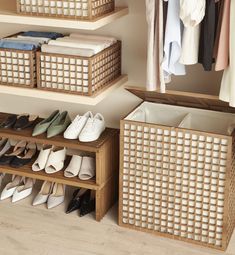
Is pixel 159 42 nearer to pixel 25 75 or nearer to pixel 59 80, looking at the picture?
pixel 59 80

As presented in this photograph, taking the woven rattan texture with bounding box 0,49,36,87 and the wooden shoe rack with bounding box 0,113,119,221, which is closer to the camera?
the woven rattan texture with bounding box 0,49,36,87

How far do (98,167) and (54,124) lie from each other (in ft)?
1.32

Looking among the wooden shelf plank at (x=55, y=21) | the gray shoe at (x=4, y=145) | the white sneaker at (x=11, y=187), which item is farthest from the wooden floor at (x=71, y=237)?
the wooden shelf plank at (x=55, y=21)

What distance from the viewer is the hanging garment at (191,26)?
89.4 inches

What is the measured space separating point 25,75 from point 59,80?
19 centimetres

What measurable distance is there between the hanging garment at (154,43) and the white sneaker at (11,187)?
1.10 meters

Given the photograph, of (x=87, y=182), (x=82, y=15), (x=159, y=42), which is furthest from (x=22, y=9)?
(x=87, y=182)

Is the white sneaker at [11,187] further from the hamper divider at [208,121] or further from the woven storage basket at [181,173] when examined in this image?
the hamper divider at [208,121]

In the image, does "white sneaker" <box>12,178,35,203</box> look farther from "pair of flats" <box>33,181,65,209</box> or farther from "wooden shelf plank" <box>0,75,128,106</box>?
"wooden shelf plank" <box>0,75,128,106</box>

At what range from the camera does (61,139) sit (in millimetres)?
2879

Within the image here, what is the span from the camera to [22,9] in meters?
2.62

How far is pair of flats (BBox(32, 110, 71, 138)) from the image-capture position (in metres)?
2.93

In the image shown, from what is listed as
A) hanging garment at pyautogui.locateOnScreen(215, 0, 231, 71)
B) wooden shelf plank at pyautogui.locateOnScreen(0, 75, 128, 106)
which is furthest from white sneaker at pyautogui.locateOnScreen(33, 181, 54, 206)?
hanging garment at pyautogui.locateOnScreen(215, 0, 231, 71)

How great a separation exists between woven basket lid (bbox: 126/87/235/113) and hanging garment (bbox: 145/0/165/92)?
0.23 metres
